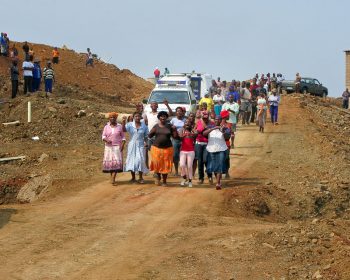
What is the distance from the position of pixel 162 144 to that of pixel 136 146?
727 mm

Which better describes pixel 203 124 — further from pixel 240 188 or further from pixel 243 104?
pixel 243 104

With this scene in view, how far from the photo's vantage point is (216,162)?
56.4 ft

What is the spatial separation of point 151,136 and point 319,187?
4717 mm

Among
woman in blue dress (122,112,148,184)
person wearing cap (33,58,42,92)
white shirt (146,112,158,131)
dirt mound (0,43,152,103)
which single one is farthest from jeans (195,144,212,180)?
dirt mound (0,43,152,103)

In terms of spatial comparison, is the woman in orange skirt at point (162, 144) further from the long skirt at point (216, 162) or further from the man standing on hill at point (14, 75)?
the man standing on hill at point (14, 75)

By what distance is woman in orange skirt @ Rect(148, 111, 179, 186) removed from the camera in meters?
17.3

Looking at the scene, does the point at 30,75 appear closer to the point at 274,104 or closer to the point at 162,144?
the point at 274,104

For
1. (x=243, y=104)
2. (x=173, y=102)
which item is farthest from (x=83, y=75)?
(x=173, y=102)

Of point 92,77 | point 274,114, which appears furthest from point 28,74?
point 92,77

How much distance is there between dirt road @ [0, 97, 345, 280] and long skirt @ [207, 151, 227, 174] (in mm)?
467

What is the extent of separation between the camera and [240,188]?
17.7 metres

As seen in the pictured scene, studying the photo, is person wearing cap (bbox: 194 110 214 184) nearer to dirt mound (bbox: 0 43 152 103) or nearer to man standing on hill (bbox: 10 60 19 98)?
man standing on hill (bbox: 10 60 19 98)

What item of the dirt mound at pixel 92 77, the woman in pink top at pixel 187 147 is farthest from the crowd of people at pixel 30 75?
the woman in pink top at pixel 187 147

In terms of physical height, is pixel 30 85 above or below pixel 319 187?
above
